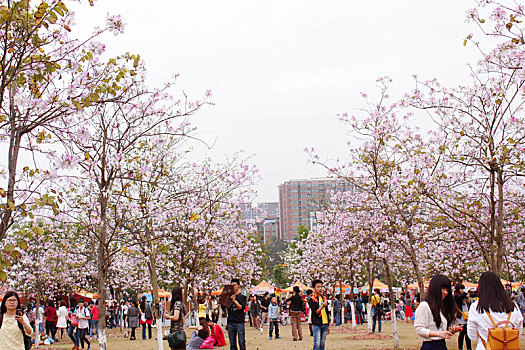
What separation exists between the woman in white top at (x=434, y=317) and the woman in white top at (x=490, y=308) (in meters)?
0.41

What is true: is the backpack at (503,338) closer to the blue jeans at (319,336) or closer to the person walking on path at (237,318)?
the blue jeans at (319,336)

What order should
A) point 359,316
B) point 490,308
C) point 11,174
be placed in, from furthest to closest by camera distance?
point 359,316 → point 11,174 → point 490,308

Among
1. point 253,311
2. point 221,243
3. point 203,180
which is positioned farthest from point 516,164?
point 253,311

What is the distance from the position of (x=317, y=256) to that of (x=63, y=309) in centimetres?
1607

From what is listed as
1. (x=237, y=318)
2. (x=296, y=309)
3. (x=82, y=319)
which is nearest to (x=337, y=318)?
(x=296, y=309)

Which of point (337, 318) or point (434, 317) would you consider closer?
point (434, 317)

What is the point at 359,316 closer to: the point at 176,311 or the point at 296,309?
the point at 296,309

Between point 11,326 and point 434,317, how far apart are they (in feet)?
16.5

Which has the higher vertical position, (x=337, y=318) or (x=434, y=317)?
(x=434, y=317)

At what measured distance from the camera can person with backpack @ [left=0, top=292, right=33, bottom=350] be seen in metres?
6.93

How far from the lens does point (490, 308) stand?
5.18 metres

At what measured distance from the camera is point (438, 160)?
11.2 m

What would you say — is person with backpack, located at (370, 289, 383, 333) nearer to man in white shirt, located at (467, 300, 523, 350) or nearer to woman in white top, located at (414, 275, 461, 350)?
woman in white top, located at (414, 275, 461, 350)

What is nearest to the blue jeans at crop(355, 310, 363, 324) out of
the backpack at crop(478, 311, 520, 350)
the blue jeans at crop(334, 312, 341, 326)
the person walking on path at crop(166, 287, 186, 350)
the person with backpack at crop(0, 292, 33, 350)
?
the blue jeans at crop(334, 312, 341, 326)
